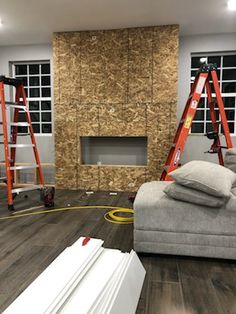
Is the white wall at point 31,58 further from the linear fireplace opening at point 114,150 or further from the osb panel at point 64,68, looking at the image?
the linear fireplace opening at point 114,150

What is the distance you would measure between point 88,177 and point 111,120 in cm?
117

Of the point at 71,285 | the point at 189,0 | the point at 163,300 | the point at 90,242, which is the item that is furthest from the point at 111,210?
the point at 189,0

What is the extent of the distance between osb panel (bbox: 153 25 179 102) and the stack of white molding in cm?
336

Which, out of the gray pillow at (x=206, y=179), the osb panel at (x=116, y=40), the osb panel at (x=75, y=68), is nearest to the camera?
the gray pillow at (x=206, y=179)

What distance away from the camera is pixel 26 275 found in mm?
1938

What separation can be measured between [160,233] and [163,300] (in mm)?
606

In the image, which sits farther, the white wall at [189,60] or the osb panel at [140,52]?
the white wall at [189,60]

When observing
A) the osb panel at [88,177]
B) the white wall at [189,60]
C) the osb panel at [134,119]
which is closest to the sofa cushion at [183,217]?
the osb panel at [134,119]

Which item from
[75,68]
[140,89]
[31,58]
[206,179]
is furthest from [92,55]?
→ [206,179]

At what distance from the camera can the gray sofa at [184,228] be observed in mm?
2098

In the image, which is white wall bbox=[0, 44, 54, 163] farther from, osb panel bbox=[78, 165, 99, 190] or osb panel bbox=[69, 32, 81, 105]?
osb panel bbox=[78, 165, 99, 190]

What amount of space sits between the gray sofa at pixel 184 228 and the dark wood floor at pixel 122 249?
11 cm

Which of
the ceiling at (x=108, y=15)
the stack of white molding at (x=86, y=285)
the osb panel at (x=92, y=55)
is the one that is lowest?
the stack of white molding at (x=86, y=285)

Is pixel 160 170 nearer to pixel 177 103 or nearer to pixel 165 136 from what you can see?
pixel 165 136
